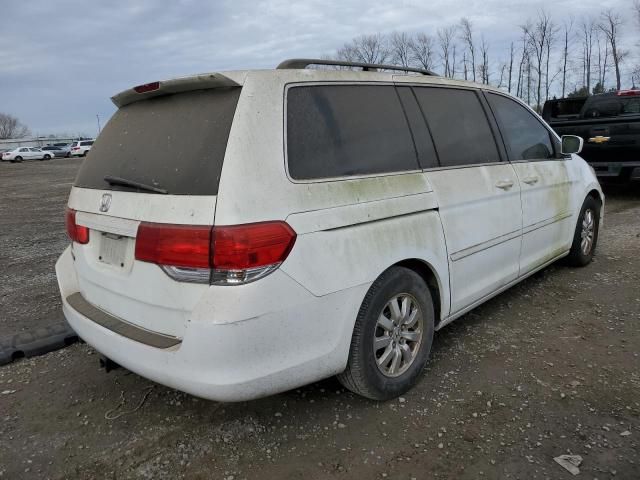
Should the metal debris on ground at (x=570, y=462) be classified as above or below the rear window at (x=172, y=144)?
below

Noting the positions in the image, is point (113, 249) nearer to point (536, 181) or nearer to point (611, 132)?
point (536, 181)

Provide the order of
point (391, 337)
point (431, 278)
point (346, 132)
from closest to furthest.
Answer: point (346, 132), point (391, 337), point (431, 278)

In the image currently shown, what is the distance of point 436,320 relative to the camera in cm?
311

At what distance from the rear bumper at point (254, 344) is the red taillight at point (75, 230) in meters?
0.65

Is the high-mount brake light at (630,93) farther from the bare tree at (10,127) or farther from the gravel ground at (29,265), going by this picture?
the bare tree at (10,127)

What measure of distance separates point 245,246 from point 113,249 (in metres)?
0.84

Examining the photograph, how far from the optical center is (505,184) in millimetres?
3531

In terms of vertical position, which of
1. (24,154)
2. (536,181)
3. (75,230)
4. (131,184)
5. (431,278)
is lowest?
(431,278)

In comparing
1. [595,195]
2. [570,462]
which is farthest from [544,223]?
[570,462]

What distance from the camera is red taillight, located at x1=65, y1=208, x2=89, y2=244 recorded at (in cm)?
269

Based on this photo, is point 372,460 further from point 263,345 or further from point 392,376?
point 263,345

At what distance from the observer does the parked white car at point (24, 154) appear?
151 ft

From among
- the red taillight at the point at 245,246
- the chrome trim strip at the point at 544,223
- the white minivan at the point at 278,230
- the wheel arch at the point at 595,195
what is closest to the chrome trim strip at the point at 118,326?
the white minivan at the point at 278,230

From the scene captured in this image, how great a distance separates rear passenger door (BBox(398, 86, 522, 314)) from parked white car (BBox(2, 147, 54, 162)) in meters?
52.0
